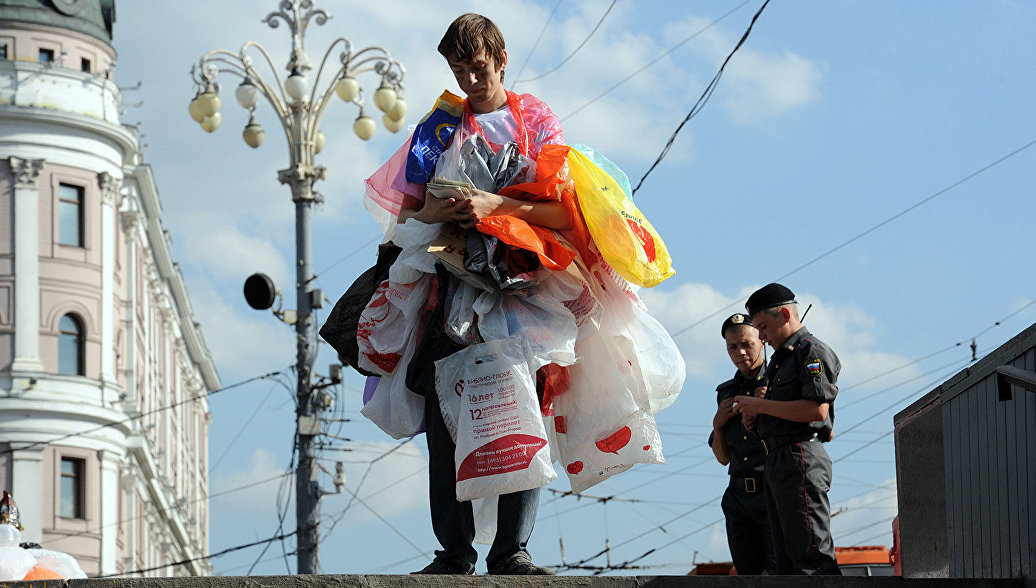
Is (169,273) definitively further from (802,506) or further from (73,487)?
(802,506)

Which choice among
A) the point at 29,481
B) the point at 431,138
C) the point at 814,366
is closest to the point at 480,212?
the point at 431,138

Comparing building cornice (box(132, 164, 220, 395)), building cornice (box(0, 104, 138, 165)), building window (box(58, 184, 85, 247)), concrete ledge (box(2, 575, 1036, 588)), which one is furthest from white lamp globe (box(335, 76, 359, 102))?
building cornice (box(132, 164, 220, 395))

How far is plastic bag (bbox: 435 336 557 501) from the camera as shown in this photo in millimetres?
5047

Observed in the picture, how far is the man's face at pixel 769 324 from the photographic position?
22.2 ft

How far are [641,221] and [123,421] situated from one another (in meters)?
39.0

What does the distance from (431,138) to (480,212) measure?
1.46ft

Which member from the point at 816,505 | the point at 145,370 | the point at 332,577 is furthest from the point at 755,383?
the point at 145,370

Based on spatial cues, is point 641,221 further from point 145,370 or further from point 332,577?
point 145,370

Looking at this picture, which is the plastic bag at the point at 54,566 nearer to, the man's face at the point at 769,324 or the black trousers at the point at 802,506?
the black trousers at the point at 802,506

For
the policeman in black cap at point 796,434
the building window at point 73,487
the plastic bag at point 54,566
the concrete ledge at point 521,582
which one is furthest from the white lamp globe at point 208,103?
the building window at point 73,487

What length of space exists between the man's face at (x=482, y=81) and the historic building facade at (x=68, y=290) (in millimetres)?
35341

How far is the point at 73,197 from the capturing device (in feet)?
139

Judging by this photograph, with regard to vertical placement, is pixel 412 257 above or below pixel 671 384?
above

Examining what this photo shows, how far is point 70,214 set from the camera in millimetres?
42344
